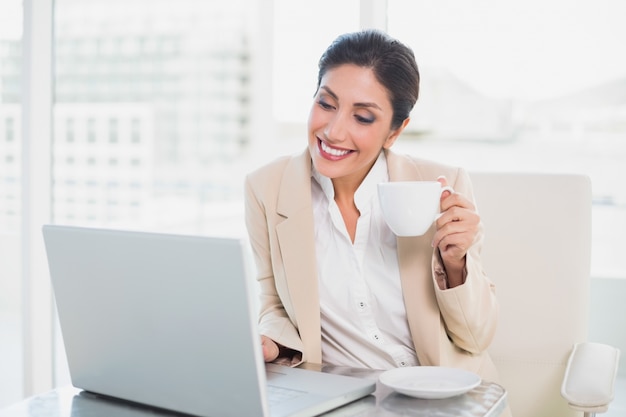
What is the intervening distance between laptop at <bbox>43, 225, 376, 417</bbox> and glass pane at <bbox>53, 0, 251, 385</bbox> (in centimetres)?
163

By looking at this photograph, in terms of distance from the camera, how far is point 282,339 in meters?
1.61

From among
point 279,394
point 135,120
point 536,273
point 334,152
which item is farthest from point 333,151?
point 135,120

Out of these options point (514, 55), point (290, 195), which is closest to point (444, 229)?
point (290, 195)

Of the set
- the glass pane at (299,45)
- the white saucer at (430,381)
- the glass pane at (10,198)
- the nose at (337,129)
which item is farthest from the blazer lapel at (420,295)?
the glass pane at (10,198)

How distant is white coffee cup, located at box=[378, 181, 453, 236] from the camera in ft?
4.46

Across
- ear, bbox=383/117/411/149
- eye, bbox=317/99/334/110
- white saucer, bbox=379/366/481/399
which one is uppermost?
eye, bbox=317/99/334/110

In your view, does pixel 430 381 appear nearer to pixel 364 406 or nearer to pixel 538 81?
pixel 364 406

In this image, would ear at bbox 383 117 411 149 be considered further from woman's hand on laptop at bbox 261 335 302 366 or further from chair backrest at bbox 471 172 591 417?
woman's hand on laptop at bbox 261 335 302 366

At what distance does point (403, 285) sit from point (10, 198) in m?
1.83

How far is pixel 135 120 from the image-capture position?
10.3 ft

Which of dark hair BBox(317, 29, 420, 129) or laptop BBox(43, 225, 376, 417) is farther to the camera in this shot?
dark hair BBox(317, 29, 420, 129)

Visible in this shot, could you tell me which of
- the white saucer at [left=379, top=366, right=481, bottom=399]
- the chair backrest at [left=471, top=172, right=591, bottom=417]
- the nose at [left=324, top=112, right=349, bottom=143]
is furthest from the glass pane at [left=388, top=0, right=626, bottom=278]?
the white saucer at [left=379, top=366, right=481, bottom=399]

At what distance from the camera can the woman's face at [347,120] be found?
1.67 m

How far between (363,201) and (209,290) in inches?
33.2
